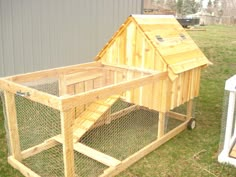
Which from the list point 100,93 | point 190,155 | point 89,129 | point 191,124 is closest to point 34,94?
point 100,93

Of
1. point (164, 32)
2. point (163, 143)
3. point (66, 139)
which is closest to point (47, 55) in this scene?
point (164, 32)

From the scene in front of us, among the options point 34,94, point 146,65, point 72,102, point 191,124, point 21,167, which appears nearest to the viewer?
point 72,102

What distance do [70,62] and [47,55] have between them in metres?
0.61

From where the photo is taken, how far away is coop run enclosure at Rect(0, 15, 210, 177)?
370cm

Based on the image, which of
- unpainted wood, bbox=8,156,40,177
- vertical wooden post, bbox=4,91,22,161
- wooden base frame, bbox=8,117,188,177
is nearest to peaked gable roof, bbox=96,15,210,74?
wooden base frame, bbox=8,117,188,177

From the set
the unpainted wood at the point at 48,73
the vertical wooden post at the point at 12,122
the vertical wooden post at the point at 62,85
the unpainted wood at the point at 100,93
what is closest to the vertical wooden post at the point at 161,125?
the unpainted wood at the point at 100,93

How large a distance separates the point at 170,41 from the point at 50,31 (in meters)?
3.07

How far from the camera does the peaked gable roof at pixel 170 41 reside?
4.23 m

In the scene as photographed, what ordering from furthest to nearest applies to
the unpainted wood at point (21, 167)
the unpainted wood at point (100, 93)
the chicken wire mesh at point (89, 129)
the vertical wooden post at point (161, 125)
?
the vertical wooden post at point (161, 125), the chicken wire mesh at point (89, 129), the unpainted wood at point (21, 167), the unpainted wood at point (100, 93)

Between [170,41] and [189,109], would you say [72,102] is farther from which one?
[189,109]

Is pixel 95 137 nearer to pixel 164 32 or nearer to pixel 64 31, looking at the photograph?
pixel 164 32

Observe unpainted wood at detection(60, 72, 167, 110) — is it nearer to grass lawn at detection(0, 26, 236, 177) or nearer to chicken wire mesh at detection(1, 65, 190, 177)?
chicken wire mesh at detection(1, 65, 190, 177)

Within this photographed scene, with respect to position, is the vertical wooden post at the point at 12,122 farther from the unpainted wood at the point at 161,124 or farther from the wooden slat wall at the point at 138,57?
the unpainted wood at the point at 161,124

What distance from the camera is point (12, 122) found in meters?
3.59
